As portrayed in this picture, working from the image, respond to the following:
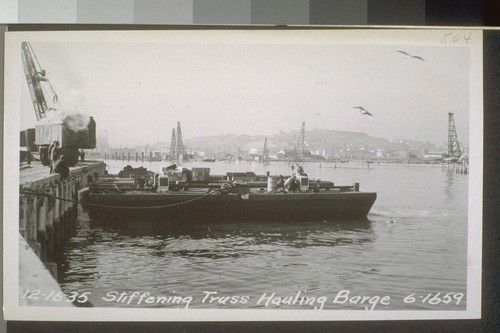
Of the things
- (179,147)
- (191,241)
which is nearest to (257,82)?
(179,147)

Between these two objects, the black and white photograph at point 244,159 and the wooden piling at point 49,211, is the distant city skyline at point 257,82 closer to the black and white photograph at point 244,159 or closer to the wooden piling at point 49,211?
the black and white photograph at point 244,159

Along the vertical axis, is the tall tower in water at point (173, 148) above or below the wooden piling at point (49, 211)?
above

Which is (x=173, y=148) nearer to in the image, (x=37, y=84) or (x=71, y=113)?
(x=71, y=113)

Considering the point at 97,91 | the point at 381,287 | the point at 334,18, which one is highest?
the point at 334,18

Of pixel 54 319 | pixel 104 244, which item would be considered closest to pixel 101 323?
pixel 54 319

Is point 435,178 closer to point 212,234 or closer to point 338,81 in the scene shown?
point 338,81

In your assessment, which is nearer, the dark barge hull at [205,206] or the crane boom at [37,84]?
the crane boom at [37,84]

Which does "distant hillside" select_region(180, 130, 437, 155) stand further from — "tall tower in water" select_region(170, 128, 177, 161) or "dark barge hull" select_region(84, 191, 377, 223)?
"dark barge hull" select_region(84, 191, 377, 223)

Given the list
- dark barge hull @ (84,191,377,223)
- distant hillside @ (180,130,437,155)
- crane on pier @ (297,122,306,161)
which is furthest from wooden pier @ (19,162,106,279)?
crane on pier @ (297,122,306,161)

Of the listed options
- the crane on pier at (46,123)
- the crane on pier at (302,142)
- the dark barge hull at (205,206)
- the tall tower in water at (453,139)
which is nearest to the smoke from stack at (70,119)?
the crane on pier at (46,123)
